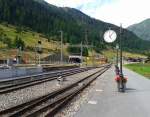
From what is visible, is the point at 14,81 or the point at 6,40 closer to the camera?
the point at 14,81

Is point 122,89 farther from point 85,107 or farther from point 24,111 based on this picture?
point 24,111

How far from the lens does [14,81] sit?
121ft

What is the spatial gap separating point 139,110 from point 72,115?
3228 mm

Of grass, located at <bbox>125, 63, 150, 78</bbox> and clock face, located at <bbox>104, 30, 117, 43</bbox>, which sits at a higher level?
clock face, located at <bbox>104, 30, 117, 43</bbox>

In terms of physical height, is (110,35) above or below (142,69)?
above

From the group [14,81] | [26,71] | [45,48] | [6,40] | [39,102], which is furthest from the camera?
[45,48]

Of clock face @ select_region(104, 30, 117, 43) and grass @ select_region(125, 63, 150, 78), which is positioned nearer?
clock face @ select_region(104, 30, 117, 43)

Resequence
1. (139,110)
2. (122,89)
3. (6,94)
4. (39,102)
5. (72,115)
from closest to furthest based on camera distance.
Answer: (72,115)
(139,110)
(39,102)
(6,94)
(122,89)

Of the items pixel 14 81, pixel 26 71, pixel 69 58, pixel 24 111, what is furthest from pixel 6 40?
pixel 24 111

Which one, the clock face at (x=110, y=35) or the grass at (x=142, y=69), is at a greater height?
the clock face at (x=110, y=35)

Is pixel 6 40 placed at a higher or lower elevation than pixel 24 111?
higher

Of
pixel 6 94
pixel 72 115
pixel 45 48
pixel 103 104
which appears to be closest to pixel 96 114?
pixel 72 115

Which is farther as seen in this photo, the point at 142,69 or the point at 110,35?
the point at 142,69

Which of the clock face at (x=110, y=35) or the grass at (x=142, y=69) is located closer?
the clock face at (x=110, y=35)
